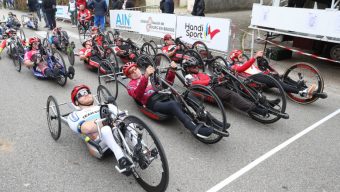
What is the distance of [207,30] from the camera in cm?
822

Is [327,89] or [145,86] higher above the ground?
[145,86]

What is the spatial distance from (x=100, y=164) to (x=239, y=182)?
5.36 ft

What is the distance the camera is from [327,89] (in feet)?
20.1

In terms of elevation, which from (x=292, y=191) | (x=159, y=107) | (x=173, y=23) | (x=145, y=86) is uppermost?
(x=173, y=23)

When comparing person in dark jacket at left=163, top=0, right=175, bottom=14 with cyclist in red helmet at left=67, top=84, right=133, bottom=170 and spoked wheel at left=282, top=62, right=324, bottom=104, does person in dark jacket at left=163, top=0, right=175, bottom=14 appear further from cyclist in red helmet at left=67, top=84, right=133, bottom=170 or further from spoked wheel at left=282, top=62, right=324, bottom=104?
cyclist in red helmet at left=67, top=84, right=133, bottom=170

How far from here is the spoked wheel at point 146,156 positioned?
271 cm

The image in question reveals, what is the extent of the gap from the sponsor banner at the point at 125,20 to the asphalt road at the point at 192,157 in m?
6.39

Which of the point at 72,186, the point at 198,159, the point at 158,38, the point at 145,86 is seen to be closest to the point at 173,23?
the point at 158,38

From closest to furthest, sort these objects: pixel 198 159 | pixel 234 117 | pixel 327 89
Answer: pixel 198 159 < pixel 234 117 < pixel 327 89

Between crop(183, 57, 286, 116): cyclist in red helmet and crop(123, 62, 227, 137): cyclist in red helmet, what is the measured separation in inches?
23.6

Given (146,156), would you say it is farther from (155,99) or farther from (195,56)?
(195,56)

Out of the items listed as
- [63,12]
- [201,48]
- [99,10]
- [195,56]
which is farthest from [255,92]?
[63,12]

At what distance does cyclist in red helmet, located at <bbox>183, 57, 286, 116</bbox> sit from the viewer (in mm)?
4316

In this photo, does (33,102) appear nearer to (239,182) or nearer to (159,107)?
(159,107)
